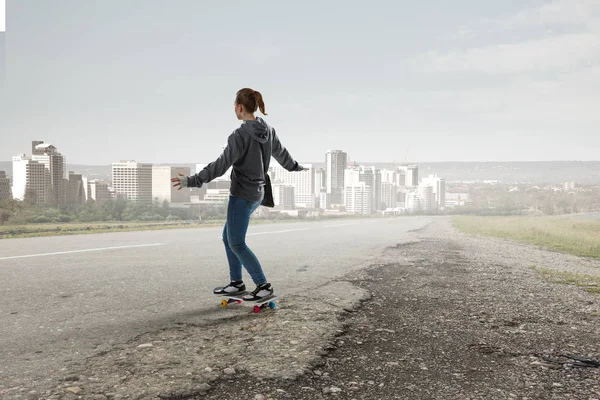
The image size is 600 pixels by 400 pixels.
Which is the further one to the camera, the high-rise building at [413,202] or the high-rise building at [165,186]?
the high-rise building at [413,202]

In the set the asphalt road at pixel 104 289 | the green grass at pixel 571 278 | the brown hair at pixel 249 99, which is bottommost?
the green grass at pixel 571 278

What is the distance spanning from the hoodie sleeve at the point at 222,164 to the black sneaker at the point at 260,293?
3.52 ft

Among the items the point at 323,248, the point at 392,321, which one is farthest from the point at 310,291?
Answer: the point at 323,248

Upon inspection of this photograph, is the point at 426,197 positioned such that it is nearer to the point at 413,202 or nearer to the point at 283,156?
the point at 413,202

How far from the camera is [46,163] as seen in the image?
1585 inches

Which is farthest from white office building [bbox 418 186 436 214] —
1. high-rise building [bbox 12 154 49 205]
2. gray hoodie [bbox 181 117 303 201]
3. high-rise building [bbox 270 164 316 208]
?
gray hoodie [bbox 181 117 303 201]

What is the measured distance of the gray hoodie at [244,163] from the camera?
4.15m

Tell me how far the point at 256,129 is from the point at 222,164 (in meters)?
0.44

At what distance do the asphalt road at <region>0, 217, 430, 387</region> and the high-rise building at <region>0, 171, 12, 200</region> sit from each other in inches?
759

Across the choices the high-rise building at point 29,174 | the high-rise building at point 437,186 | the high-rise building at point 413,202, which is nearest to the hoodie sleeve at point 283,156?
the high-rise building at point 29,174

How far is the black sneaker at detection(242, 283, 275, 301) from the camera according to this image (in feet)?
14.4

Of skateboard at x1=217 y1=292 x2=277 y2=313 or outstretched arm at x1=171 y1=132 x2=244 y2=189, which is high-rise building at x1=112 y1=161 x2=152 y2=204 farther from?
outstretched arm at x1=171 y1=132 x2=244 y2=189

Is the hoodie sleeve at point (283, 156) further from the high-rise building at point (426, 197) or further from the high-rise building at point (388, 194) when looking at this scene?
the high-rise building at point (388, 194)

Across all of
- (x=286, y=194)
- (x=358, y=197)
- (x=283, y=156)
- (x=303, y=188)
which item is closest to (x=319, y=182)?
(x=303, y=188)
